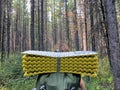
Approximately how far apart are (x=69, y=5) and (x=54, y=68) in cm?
5157

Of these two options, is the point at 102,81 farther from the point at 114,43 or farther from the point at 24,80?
the point at 114,43

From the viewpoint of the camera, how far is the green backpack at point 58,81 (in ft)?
10.2

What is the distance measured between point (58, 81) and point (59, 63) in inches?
10.4

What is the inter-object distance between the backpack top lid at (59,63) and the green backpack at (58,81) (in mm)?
72

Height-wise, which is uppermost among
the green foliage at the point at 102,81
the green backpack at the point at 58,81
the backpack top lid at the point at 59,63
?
the backpack top lid at the point at 59,63

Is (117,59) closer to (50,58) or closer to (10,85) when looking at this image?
(50,58)

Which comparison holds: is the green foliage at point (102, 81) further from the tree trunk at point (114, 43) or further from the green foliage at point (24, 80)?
the tree trunk at point (114, 43)

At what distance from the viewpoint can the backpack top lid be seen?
10.7 ft

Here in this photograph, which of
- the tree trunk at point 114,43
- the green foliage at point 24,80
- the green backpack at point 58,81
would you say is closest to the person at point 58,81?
the green backpack at point 58,81

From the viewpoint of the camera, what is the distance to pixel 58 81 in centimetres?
313

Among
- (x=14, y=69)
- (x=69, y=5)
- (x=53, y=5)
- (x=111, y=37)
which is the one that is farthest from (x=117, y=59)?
(x=53, y=5)

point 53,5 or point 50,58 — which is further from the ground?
point 53,5

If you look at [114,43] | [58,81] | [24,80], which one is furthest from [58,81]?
[24,80]

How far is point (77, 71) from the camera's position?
128 inches
